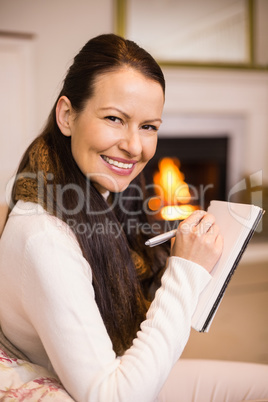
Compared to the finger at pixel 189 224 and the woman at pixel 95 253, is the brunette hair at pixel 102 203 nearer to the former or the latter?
the woman at pixel 95 253

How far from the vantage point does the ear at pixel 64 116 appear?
93cm

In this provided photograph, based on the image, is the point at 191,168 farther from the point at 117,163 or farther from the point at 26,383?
the point at 26,383

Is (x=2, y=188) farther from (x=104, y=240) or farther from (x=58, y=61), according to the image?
(x=104, y=240)

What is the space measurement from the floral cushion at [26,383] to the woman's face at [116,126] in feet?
1.29

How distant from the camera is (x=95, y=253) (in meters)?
0.88

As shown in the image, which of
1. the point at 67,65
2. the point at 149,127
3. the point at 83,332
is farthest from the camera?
the point at 67,65

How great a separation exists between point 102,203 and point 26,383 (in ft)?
1.28

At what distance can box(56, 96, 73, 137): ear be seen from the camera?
93cm

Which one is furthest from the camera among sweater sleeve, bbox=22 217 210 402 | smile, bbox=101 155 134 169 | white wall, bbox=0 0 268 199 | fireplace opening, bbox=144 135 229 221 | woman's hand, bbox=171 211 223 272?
fireplace opening, bbox=144 135 229 221

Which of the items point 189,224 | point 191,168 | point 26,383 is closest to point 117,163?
point 189,224

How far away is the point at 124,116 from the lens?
0.87 metres

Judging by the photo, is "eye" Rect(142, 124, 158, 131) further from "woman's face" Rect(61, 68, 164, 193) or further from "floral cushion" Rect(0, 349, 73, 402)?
"floral cushion" Rect(0, 349, 73, 402)

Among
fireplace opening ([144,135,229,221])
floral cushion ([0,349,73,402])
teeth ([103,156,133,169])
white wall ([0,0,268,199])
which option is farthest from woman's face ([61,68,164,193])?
fireplace opening ([144,135,229,221])

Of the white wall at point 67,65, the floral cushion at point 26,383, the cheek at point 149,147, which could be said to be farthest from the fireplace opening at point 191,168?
the floral cushion at point 26,383
